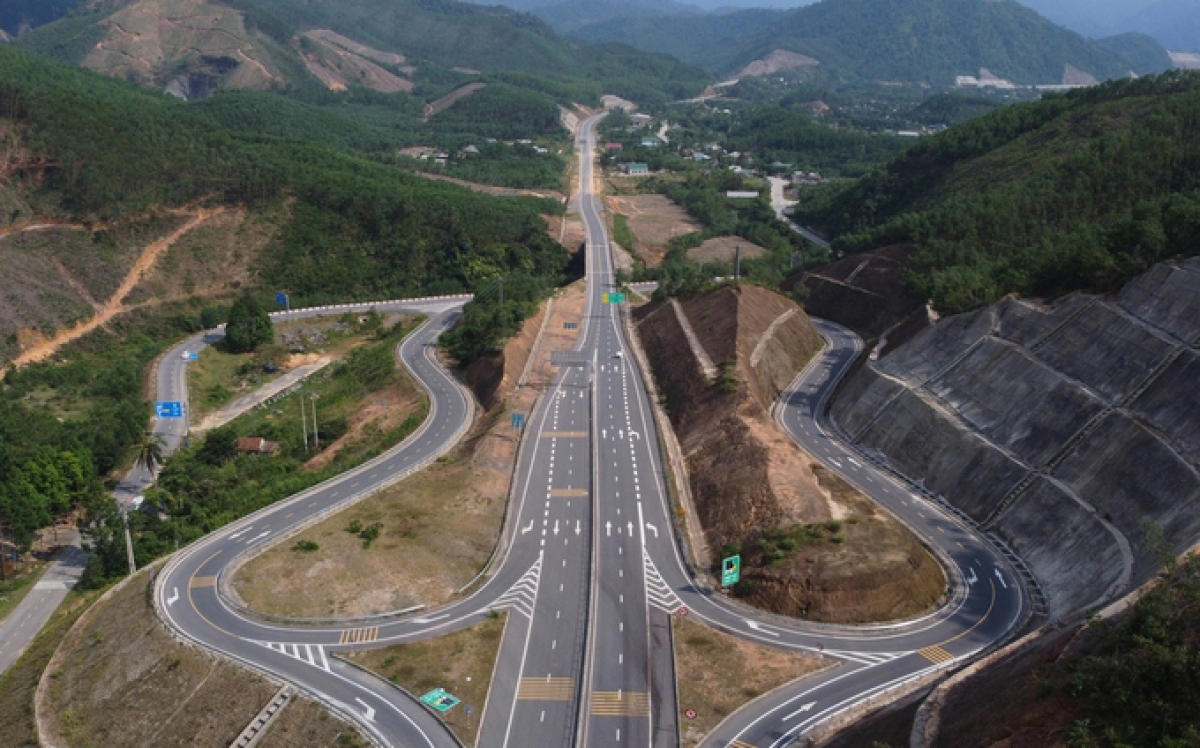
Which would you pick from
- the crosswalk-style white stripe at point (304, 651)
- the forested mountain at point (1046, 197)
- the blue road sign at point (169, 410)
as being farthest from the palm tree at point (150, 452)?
the forested mountain at point (1046, 197)

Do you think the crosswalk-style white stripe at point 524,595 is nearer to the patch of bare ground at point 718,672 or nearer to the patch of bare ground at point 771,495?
the patch of bare ground at point 718,672

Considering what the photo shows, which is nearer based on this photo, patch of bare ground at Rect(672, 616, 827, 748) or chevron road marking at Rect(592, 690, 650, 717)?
patch of bare ground at Rect(672, 616, 827, 748)

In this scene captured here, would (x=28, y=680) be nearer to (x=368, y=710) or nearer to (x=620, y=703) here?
(x=368, y=710)

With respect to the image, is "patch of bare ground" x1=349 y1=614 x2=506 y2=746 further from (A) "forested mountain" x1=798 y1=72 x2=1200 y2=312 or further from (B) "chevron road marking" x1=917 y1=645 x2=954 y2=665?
(A) "forested mountain" x1=798 y1=72 x2=1200 y2=312

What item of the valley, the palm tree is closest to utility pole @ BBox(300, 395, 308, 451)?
the valley

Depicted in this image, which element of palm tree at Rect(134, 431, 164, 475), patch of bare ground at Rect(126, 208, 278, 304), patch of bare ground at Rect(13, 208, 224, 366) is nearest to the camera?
palm tree at Rect(134, 431, 164, 475)

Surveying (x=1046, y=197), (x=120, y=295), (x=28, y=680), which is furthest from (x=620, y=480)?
(x=120, y=295)

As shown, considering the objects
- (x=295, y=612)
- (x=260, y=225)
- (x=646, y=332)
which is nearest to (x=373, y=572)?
(x=295, y=612)
